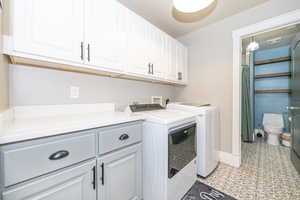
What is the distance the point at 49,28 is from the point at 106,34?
47 centimetres

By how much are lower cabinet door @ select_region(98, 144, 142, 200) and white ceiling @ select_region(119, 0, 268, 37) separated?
1.88m

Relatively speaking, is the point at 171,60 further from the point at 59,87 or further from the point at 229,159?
the point at 229,159

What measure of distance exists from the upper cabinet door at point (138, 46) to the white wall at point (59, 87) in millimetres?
389

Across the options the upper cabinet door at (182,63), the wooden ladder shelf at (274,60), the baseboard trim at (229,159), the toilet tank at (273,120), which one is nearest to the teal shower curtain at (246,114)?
the toilet tank at (273,120)

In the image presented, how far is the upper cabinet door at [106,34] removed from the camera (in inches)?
45.4

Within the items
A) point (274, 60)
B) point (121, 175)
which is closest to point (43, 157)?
point (121, 175)

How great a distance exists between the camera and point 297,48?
1884mm

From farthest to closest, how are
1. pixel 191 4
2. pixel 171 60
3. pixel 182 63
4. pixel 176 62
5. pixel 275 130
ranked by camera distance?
pixel 275 130 → pixel 182 63 → pixel 176 62 → pixel 171 60 → pixel 191 4

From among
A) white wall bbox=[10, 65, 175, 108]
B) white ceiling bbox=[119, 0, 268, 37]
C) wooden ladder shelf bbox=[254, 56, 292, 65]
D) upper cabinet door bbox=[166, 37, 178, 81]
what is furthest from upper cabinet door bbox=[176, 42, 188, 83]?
wooden ladder shelf bbox=[254, 56, 292, 65]

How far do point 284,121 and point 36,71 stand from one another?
4.86 meters

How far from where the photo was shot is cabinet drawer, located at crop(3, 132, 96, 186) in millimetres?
622

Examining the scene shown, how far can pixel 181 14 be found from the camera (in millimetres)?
1986

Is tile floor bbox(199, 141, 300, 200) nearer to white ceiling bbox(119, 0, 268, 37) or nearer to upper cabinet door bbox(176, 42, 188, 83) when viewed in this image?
upper cabinet door bbox(176, 42, 188, 83)

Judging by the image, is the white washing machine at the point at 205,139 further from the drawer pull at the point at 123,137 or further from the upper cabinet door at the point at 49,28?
the upper cabinet door at the point at 49,28
